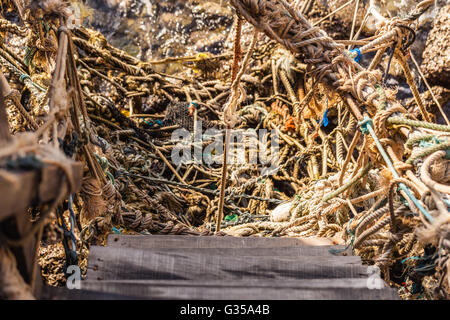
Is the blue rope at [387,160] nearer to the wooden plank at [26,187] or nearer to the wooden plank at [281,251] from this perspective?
the wooden plank at [281,251]

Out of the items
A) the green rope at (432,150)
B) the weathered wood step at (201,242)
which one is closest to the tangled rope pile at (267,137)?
the green rope at (432,150)

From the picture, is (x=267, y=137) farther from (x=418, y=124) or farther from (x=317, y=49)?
(x=418, y=124)

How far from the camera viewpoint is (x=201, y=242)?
1.34 meters

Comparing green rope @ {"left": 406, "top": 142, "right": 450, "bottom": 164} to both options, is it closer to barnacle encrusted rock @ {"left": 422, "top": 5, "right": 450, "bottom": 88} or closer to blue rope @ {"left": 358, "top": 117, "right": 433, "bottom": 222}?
blue rope @ {"left": 358, "top": 117, "right": 433, "bottom": 222}

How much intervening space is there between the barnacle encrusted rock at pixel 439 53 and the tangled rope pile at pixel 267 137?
33cm

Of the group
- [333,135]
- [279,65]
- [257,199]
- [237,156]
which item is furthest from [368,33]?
[257,199]

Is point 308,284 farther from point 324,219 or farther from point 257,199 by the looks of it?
point 257,199

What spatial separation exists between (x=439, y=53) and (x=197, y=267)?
331cm

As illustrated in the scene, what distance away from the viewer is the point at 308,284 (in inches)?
36.1

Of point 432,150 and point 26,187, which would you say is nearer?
point 26,187
